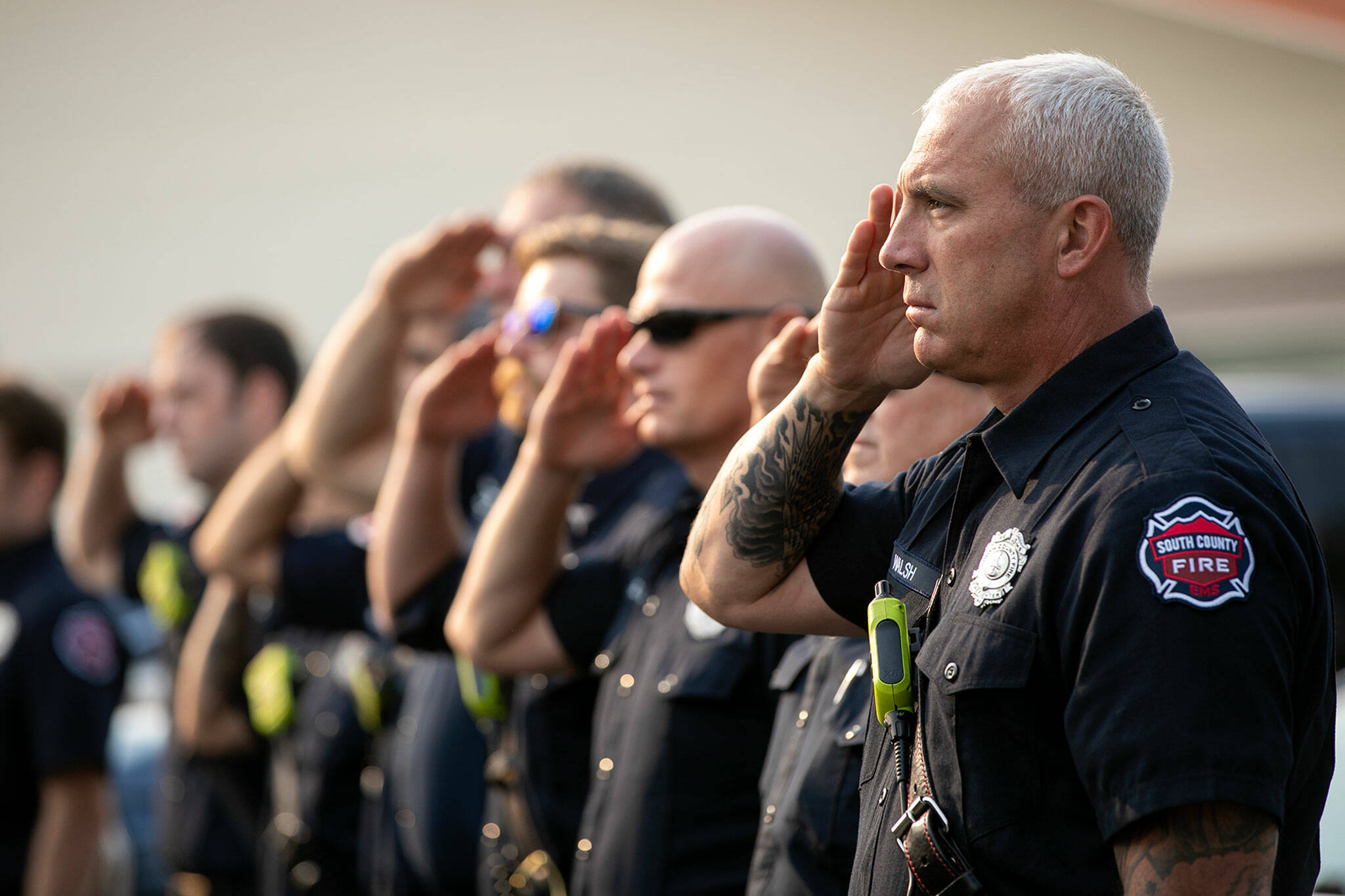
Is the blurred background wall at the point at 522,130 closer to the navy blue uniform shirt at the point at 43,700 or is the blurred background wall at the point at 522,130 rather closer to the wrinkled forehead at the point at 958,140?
the navy blue uniform shirt at the point at 43,700

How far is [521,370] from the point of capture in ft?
14.0

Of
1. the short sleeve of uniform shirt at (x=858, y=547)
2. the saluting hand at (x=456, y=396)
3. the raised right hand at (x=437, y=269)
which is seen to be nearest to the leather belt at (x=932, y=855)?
the short sleeve of uniform shirt at (x=858, y=547)

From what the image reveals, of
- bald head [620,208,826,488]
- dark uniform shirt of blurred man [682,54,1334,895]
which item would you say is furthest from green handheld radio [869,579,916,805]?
bald head [620,208,826,488]

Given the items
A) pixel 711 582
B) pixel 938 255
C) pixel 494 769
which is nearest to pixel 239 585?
pixel 494 769

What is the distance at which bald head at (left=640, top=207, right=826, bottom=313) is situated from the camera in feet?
11.0

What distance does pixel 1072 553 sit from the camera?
5.62 feet

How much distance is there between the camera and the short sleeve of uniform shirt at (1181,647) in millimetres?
1552

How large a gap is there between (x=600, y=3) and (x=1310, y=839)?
12128mm

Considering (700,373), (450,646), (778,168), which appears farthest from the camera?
(778,168)

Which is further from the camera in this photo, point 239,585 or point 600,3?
point 600,3

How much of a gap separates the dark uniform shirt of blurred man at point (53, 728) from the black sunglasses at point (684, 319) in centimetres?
261

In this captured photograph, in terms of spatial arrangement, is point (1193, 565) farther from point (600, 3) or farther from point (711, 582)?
point (600, 3)

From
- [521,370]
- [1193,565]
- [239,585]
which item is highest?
[1193,565]

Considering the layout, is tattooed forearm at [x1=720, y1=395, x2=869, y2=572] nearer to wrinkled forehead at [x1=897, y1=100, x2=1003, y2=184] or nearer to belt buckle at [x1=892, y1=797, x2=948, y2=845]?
wrinkled forehead at [x1=897, y1=100, x2=1003, y2=184]
